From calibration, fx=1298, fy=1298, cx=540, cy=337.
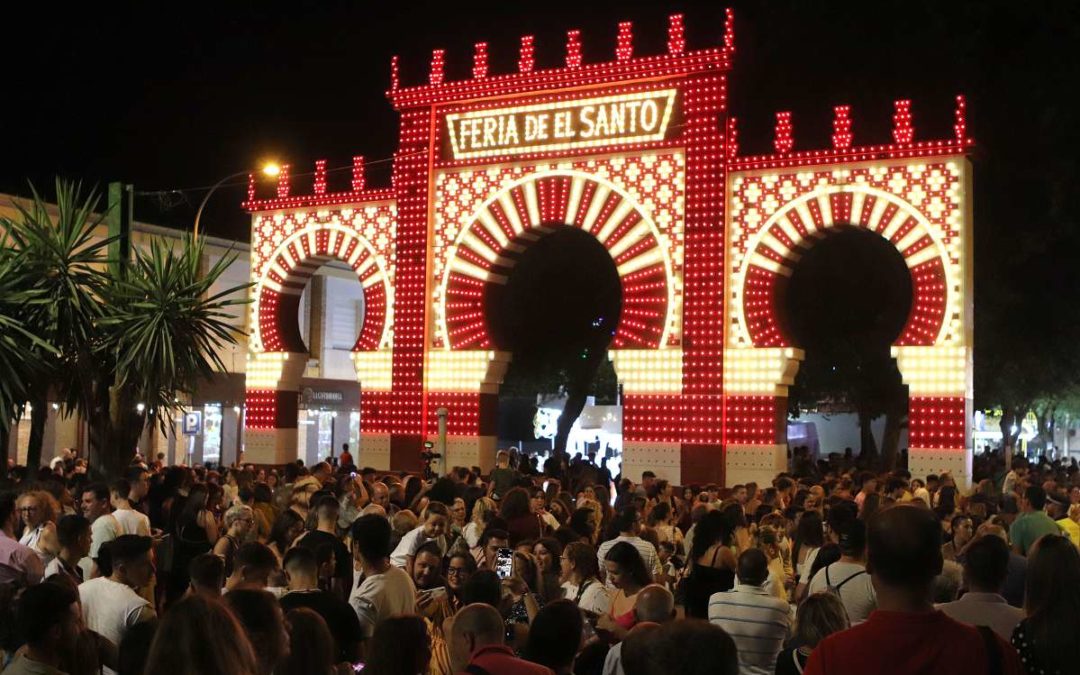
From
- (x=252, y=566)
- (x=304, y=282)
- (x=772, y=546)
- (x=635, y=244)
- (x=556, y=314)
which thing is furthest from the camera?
(x=556, y=314)

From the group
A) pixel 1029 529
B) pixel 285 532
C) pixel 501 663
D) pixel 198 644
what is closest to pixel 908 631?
pixel 501 663

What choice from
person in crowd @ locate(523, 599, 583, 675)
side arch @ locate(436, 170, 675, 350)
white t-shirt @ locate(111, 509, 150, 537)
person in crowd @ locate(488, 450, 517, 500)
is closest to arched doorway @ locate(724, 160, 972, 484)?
side arch @ locate(436, 170, 675, 350)

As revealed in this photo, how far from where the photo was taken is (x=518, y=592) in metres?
8.70

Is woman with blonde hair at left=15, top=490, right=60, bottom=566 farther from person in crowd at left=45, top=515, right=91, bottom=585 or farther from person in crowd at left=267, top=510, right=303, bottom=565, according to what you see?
person in crowd at left=267, top=510, right=303, bottom=565

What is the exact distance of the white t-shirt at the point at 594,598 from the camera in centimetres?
874

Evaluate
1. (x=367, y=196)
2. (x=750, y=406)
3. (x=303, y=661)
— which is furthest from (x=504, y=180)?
(x=303, y=661)

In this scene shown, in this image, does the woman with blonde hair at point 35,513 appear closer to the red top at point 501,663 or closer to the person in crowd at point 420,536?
the person in crowd at point 420,536

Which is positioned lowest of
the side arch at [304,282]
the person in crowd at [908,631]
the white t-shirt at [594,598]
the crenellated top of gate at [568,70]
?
the white t-shirt at [594,598]

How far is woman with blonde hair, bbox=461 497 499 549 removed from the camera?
A: 41.8 ft

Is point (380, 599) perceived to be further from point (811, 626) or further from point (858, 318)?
point (858, 318)

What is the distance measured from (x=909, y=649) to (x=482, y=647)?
2.13 m

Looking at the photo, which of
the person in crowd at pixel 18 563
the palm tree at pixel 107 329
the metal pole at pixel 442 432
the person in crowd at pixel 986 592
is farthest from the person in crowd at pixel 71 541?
the metal pole at pixel 442 432

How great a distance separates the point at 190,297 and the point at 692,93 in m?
11.4

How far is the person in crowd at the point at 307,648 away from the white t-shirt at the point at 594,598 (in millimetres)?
3153
